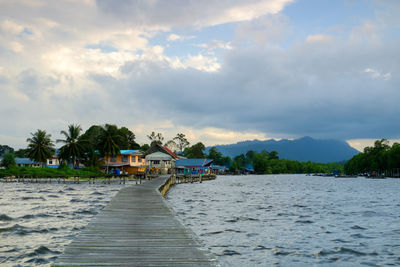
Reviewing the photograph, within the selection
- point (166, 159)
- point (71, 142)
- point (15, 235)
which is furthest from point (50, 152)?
point (15, 235)

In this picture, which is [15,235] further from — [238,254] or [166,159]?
[166,159]

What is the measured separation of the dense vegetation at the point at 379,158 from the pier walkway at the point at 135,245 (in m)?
134

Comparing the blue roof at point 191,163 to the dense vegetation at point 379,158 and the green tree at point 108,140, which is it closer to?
the green tree at point 108,140

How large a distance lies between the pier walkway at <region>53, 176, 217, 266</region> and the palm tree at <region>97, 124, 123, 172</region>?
68829mm

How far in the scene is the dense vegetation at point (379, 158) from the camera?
5010 inches

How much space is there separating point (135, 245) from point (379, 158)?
474 ft

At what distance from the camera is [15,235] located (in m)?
13.9

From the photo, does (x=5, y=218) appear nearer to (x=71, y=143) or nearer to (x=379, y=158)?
(x=71, y=143)

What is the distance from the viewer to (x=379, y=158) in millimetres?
134875

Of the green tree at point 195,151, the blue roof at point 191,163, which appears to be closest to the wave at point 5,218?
the blue roof at point 191,163

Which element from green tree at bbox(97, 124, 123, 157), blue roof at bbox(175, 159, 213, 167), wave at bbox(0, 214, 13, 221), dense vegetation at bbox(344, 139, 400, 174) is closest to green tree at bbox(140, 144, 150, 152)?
blue roof at bbox(175, 159, 213, 167)

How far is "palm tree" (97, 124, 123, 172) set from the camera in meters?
80.7

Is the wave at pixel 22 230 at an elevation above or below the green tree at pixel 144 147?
below

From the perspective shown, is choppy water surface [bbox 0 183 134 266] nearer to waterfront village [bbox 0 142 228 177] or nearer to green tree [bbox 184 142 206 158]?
waterfront village [bbox 0 142 228 177]
